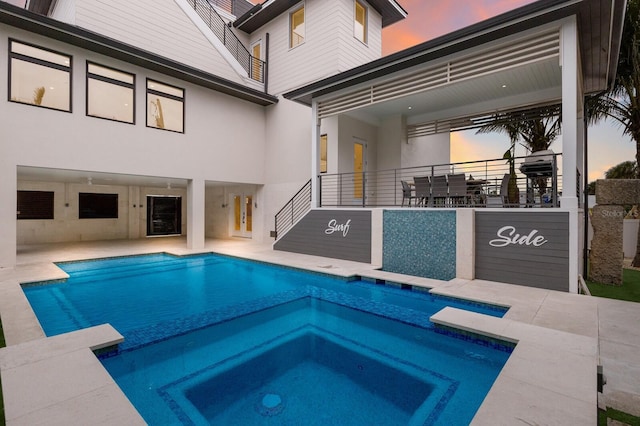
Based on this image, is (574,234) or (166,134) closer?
(574,234)

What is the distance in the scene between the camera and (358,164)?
11.8 m

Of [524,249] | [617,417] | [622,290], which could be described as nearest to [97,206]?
[524,249]

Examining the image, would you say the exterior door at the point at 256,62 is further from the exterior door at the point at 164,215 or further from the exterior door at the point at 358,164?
the exterior door at the point at 164,215

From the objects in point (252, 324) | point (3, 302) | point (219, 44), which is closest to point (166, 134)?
point (219, 44)

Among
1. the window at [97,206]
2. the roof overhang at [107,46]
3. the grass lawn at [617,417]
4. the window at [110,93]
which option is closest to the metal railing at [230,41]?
the roof overhang at [107,46]

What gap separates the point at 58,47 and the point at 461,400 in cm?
1156

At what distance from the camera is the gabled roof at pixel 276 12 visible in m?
13.2

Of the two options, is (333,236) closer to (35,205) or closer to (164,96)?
(164,96)

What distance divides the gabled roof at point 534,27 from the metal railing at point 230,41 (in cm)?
678

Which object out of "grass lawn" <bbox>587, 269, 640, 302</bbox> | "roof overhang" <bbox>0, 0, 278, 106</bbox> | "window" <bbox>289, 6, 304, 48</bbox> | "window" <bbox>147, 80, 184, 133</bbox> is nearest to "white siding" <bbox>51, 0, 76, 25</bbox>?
"roof overhang" <bbox>0, 0, 278, 106</bbox>

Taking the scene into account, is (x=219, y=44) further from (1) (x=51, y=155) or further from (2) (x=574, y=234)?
(2) (x=574, y=234)

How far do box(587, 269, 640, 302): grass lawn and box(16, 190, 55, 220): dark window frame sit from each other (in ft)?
58.3

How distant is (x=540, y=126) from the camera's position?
12.4 meters

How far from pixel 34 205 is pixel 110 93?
698 cm
